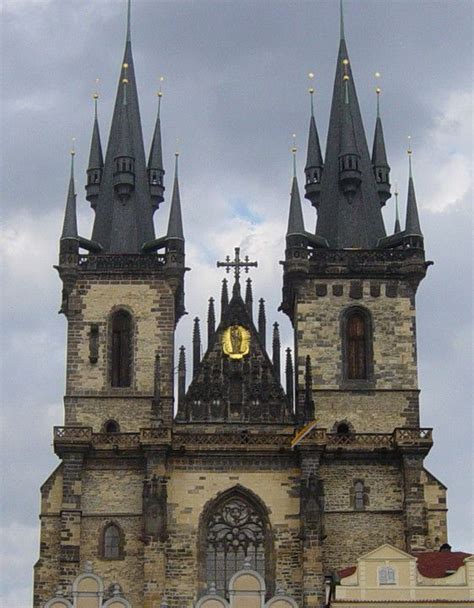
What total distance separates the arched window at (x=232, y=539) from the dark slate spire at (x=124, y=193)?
9.13m

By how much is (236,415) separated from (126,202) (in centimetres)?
851

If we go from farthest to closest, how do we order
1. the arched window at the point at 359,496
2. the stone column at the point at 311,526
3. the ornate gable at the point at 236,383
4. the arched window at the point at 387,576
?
the ornate gable at the point at 236,383, the arched window at the point at 359,496, the stone column at the point at 311,526, the arched window at the point at 387,576

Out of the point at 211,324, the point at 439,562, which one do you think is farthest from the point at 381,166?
the point at 439,562

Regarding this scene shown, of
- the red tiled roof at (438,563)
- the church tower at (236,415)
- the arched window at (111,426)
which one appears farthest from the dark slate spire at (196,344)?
the red tiled roof at (438,563)

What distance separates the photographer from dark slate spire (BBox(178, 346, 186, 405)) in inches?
2088

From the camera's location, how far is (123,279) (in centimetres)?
5447

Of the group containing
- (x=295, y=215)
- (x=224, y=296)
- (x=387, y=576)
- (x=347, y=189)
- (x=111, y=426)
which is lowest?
(x=387, y=576)

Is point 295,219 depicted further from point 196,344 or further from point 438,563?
point 438,563

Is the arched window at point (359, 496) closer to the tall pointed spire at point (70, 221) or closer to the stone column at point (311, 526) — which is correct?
the stone column at point (311, 526)

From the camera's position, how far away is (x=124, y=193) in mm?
56625

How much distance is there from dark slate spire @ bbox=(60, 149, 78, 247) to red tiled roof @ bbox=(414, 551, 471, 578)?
52.6ft

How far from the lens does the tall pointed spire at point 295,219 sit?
54716mm

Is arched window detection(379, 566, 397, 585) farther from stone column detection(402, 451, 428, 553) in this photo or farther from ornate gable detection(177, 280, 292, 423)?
ornate gable detection(177, 280, 292, 423)

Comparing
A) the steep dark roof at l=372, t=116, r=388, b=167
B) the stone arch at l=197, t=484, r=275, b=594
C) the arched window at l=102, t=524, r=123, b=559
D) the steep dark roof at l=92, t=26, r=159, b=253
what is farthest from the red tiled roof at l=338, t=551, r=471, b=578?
the steep dark roof at l=372, t=116, r=388, b=167
